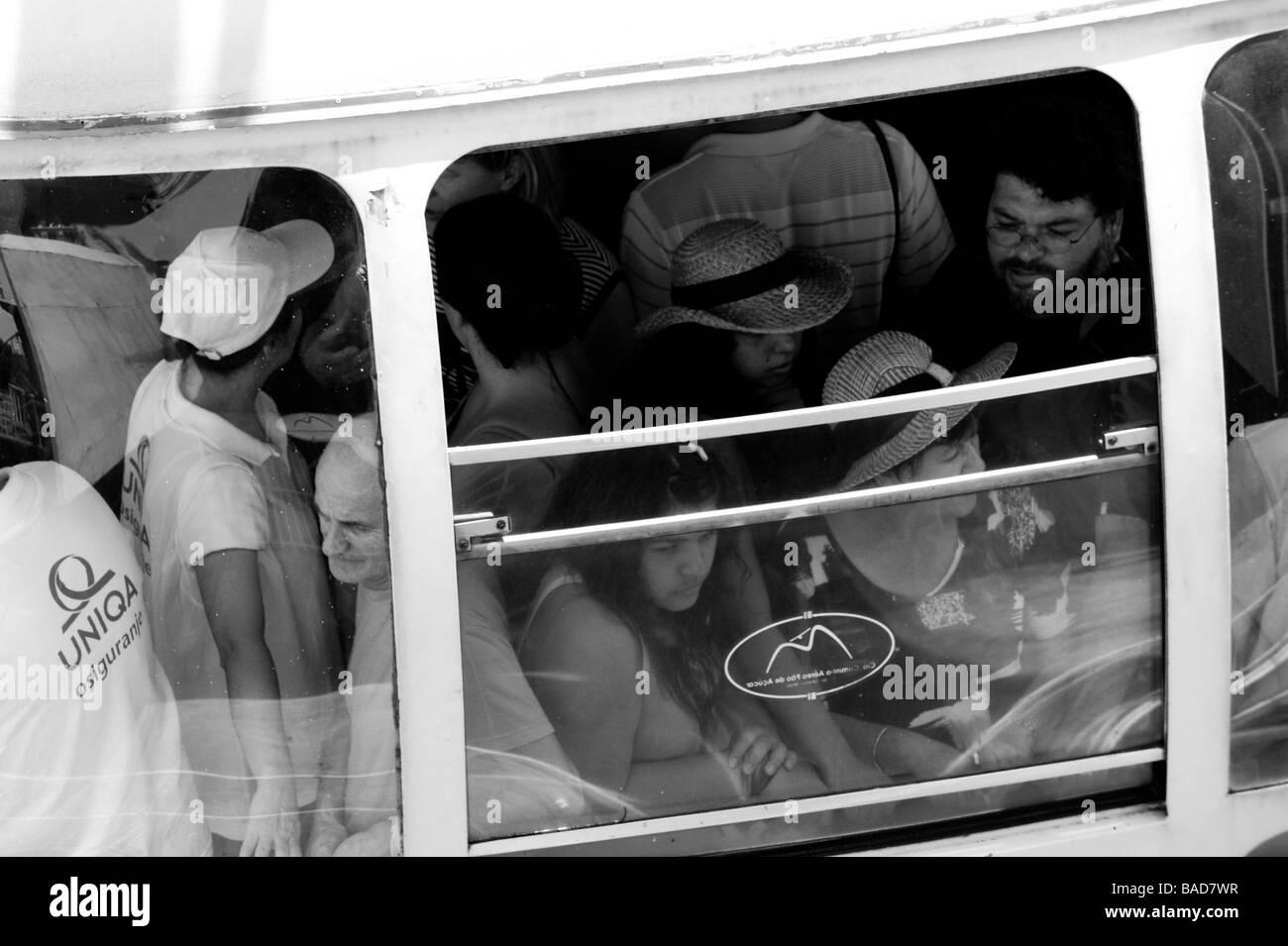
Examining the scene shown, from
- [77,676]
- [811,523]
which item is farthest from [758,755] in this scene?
[77,676]

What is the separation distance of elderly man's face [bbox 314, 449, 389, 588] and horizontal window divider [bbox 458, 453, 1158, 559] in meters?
0.13

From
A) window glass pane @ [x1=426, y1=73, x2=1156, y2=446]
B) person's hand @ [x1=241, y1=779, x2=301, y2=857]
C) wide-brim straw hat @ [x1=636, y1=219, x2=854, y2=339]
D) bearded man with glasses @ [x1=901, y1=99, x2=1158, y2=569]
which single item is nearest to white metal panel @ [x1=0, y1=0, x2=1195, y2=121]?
window glass pane @ [x1=426, y1=73, x2=1156, y2=446]

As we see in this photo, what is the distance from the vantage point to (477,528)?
1.93 metres

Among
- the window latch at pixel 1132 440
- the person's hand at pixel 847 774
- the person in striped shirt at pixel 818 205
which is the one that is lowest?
the person's hand at pixel 847 774

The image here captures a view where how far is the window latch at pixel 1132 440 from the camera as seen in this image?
1.99 metres

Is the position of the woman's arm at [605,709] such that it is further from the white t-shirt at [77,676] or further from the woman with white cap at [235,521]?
the white t-shirt at [77,676]

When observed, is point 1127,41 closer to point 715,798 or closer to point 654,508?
point 654,508

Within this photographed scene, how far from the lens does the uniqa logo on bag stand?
203 centimetres

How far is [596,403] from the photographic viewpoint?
218cm

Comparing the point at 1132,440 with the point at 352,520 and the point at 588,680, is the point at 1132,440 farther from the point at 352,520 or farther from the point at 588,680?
the point at 352,520

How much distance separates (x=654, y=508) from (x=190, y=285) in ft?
2.67

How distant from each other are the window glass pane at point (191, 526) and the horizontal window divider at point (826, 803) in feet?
0.81

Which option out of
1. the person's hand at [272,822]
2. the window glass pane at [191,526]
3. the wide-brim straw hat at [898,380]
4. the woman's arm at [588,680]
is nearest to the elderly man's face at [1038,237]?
the wide-brim straw hat at [898,380]

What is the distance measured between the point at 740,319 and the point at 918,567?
0.54 metres
